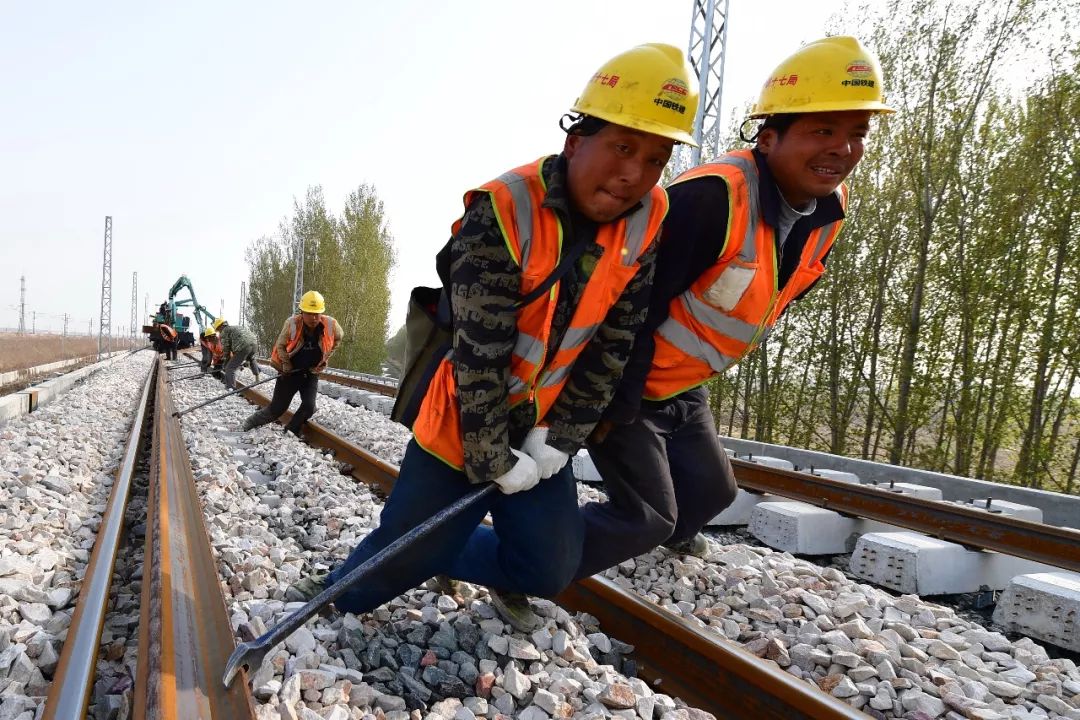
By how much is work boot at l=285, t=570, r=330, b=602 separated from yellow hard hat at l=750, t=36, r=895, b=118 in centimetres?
244

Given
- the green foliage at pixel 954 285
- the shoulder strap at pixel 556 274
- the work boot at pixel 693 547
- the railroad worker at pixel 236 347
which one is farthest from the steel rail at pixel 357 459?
the green foliage at pixel 954 285

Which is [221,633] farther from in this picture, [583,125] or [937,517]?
[937,517]

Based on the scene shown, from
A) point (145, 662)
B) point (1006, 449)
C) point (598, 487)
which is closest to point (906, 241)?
point (1006, 449)

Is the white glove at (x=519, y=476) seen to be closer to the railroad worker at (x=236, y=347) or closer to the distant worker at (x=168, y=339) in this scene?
the railroad worker at (x=236, y=347)

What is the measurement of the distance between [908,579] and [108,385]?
16.5 meters

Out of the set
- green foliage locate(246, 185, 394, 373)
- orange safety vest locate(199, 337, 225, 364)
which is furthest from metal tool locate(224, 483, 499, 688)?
green foliage locate(246, 185, 394, 373)

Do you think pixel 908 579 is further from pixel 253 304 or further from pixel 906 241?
pixel 253 304

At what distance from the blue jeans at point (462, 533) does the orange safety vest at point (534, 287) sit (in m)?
0.13

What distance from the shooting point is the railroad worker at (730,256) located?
7.72 feet

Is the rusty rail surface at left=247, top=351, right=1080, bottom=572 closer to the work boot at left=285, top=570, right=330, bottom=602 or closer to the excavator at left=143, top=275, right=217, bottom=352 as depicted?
the work boot at left=285, top=570, right=330, bottom=602

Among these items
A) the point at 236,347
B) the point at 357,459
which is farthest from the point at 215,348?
the point at 357,459

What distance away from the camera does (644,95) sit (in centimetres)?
197

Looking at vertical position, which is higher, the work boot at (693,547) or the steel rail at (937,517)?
the steel rail at (937,517)

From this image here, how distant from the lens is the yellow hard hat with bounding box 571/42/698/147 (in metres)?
1.97
